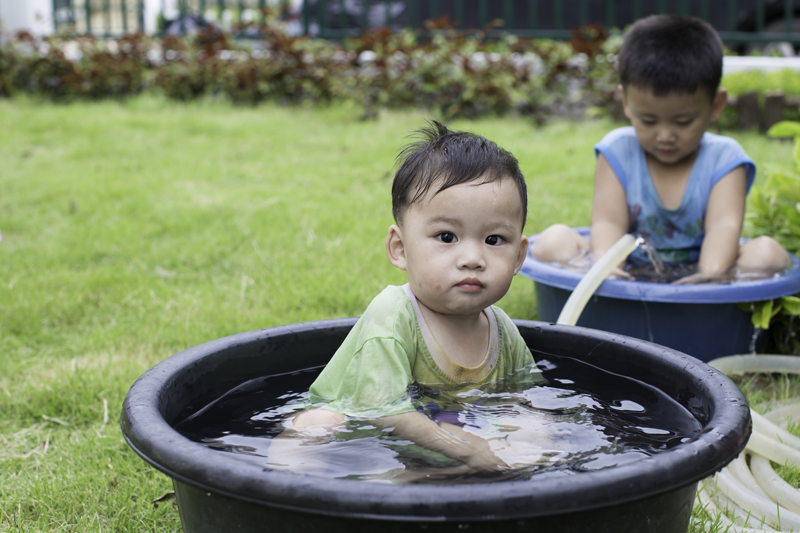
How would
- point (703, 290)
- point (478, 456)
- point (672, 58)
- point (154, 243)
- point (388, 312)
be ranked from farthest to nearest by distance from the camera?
point (154, 243) < point (672, 58) < point (703, 290) < point (388, 312) < point (478, 456)

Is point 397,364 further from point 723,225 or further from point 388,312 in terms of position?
point 723,225

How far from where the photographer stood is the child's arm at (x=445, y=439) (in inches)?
54.1

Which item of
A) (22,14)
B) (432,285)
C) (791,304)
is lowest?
(791,304)

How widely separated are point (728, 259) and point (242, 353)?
1.78 m

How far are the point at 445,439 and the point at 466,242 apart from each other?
439 millimetres

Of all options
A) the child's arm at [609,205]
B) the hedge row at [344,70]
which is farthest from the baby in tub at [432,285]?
the hedge row at [344,70]

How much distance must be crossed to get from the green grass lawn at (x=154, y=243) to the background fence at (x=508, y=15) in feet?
5.76

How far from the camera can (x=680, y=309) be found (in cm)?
241

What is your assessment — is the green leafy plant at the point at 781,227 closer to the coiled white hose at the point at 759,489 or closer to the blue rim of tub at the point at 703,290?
the blue rim of tub at the point at 703,290

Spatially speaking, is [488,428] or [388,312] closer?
[488,428]

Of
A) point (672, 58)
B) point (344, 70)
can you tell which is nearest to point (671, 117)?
point (672, 58)

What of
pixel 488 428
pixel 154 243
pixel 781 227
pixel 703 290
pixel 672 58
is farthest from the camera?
pixel 154 243

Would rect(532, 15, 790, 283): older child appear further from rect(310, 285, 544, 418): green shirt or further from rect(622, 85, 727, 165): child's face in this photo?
rect(310, 285, 544, 418): green shirt

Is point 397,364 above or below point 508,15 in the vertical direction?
below
